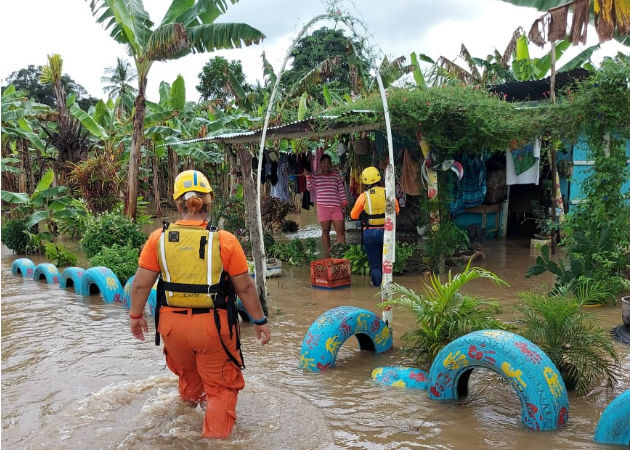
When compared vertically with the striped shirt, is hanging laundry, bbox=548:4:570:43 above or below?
above

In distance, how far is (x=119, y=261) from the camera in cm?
1078

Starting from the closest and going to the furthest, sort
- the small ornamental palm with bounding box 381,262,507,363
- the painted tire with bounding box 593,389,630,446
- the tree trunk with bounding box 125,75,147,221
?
the painted tire with bounding box 593,389,630,446 < the small ornamental palm with bounding box 381,262,507,363 < the tree trunk with bounding box 125,75,147,221

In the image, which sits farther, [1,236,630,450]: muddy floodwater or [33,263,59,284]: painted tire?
[33,263,59,284]: painted tire

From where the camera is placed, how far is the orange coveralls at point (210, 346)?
4082 mm

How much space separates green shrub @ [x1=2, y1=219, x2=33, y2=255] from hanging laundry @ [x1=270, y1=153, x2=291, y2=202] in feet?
22.4

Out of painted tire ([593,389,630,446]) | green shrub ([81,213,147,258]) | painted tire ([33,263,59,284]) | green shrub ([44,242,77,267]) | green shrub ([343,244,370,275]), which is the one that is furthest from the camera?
green shrub ([44,242,77,267])

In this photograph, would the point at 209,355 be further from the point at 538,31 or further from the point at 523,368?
the point at 538,31

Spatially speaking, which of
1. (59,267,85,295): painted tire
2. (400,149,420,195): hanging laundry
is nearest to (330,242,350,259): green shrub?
(400,149,420,195): hanging laundry

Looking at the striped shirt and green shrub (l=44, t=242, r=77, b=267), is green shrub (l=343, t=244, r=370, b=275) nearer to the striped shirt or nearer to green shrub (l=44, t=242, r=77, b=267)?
the striped shirt

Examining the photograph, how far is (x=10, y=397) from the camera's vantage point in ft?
17.6

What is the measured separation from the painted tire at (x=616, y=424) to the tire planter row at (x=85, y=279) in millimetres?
7012

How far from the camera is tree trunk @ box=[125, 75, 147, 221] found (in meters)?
12.8

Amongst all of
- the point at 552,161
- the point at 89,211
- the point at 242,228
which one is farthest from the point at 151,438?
the point at 89,211

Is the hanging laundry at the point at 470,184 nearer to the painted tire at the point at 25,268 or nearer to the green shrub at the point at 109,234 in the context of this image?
the green shrub at the point at 109,234
